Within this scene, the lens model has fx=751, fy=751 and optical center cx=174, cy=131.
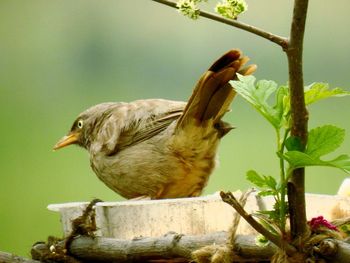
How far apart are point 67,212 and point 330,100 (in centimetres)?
203

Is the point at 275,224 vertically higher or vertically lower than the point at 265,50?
lower

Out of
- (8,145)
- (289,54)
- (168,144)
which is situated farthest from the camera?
(8,145)

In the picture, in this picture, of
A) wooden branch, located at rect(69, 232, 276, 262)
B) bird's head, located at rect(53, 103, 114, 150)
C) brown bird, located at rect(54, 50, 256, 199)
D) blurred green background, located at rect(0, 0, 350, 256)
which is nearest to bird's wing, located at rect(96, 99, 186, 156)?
brown bird, located at rect(54, 50, 256, 199)

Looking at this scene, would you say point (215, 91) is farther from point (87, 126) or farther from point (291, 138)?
point (291, 138)

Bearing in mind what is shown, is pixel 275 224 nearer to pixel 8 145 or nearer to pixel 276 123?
pixel 276 123

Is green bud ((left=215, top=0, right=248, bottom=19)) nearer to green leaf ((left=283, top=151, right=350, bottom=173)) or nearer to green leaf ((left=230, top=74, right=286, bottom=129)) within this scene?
green leaf ((left=230, top=74, right=286, bottom=129))

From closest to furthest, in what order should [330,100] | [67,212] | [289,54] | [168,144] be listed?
[289,54], [67,212], [168,144], [330,100]

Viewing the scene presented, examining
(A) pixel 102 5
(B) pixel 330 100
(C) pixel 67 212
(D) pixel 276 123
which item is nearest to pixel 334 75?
(B) pixel 330 100

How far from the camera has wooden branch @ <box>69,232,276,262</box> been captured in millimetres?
1178

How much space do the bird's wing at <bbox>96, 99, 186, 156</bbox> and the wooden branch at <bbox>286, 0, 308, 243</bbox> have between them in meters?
1.45

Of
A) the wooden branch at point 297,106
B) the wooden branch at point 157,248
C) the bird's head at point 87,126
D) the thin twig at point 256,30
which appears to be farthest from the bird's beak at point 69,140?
the wooden branch at point 297,106

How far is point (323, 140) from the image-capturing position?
105cm

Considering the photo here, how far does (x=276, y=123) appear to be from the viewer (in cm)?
109

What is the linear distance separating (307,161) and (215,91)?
110cm
